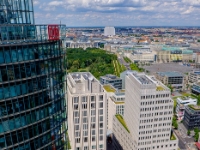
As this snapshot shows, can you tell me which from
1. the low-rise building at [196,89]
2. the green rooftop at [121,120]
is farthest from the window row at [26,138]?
the low-rise building at [196,89]

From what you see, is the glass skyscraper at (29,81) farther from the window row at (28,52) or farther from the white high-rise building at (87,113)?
the white high-rise building at (87,113)

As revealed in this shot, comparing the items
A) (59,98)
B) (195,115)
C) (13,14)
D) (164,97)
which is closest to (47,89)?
(59,98)

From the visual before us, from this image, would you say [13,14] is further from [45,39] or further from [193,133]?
[193,133]

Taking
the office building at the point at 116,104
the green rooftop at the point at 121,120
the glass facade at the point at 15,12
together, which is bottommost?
the green rooftop at the point at 121,120

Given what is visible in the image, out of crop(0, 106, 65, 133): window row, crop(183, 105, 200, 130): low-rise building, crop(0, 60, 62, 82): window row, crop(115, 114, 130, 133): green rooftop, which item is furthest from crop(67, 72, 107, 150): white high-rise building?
crop(183, 105, 200, 130): low-rise building

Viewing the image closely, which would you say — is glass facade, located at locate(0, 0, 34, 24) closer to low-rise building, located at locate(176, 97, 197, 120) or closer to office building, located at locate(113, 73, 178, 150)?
office building, located at locate(113, 73, 178, 150)

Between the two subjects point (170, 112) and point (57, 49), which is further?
point (170, 112)

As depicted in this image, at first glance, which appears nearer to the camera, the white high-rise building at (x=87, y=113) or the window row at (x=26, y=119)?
the window row at (x=26, y=119)
